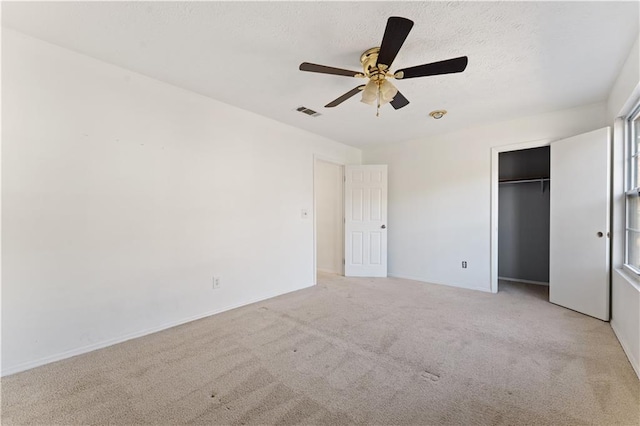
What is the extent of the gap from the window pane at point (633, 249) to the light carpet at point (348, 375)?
2.26 ft

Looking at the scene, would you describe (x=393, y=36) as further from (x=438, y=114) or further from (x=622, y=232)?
(x=622, y=232)

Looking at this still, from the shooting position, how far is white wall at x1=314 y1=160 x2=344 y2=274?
17.4 ft

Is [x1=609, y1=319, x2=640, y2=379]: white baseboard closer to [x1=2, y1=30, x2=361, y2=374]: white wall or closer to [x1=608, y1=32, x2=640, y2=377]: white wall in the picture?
[x1=608, y1=32, x2=640, y2=377]: white wall

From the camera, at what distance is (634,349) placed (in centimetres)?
208

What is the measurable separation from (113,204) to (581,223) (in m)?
4.78

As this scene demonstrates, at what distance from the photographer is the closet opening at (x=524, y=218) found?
14.7ft

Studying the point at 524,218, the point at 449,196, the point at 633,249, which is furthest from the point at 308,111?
the point at 524,218

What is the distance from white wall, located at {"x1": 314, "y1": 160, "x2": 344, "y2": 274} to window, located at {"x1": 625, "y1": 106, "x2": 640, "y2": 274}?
3.59 meters

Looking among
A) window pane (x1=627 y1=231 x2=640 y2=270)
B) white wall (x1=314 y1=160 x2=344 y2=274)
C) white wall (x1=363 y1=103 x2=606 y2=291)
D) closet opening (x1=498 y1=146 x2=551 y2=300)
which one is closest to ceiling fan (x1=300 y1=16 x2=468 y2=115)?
white wall (x1=363 y1=103 x2=606 y2=291)

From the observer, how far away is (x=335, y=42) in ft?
6.81

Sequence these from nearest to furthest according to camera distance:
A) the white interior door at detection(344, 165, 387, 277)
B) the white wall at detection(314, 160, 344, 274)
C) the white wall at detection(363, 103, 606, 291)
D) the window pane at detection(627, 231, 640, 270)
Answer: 1. the window pane at detection(627, 231, 640, 270)
2. the white wall at detection(363, 103, 606, 291)
3. the white interior door at detection(344, 165, 387, 277)
4. the white wall at detection(314, 160, 344, 274)

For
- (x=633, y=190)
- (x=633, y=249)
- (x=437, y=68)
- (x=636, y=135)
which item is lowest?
(x=633, y=249)

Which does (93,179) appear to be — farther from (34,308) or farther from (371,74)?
(371,74)

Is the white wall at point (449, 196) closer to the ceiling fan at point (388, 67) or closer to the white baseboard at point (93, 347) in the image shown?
the ceiling fan at point (388, 67)
